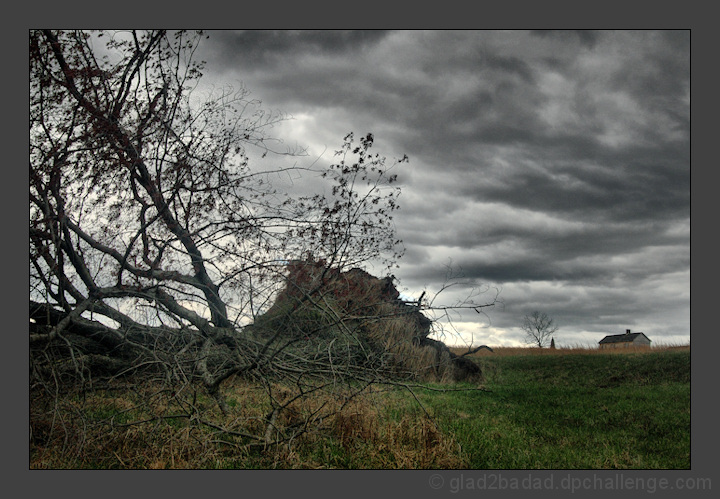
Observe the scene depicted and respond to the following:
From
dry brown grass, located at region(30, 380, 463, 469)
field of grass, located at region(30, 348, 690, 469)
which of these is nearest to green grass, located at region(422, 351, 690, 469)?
field of grass, located at region(30, 348, 690, 469)

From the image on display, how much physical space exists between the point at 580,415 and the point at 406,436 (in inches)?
214

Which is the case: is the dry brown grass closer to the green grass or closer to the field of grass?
the field of grass

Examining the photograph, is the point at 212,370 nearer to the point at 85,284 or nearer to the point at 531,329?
the point at 85,284

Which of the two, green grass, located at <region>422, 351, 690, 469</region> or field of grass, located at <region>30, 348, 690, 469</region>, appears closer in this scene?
field of grass, located at <region>30, 348, 690, 469</region>

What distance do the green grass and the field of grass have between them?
3 cm

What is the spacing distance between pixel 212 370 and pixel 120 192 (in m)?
2.97

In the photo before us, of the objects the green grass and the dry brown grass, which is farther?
the green grass

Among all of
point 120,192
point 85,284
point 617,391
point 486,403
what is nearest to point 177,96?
point 120,192

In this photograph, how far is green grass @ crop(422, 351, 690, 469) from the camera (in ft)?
20.0

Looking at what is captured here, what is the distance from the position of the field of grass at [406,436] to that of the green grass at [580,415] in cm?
3

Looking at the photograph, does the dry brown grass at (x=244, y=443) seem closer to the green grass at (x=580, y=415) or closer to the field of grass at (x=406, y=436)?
the field of grass at (x=406, y=436)

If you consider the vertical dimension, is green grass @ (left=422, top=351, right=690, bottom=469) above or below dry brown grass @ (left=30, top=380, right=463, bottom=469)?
below

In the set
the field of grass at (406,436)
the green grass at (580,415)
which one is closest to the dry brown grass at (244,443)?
the field of grass at (406,436)

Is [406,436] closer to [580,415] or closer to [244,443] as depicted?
[244,443]
